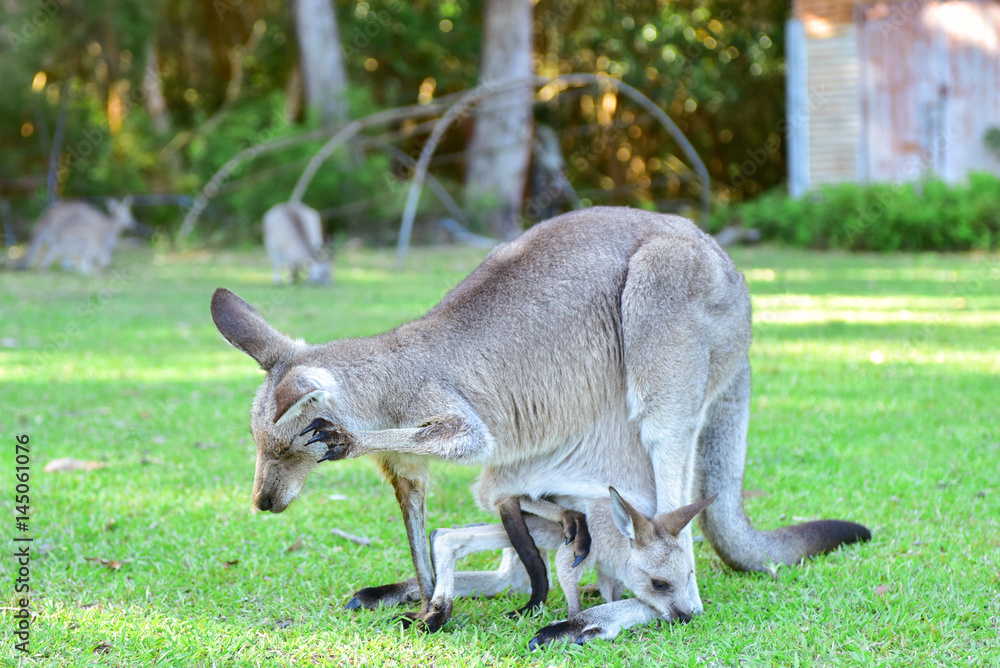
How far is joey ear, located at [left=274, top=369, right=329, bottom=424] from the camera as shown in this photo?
8.18 feet

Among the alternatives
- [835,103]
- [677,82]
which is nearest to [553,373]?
[835,103]

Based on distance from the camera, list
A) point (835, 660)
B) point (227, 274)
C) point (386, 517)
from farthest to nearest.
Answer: point (227, 274) → point (386, 517) → point (835, 660)

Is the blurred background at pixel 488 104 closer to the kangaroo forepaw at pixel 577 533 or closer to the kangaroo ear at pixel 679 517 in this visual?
the kangaroo forepaw at pixel 577 533

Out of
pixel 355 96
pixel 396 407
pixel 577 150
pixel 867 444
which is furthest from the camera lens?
pixel 577 150

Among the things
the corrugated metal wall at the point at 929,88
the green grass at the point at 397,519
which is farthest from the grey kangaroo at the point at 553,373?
the corrugated metal wall at the point at 929,88

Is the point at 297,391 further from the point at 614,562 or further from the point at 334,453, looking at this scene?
the point at 614,562

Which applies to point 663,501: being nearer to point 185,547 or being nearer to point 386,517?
point 386,517

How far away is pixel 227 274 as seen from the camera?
1276 centimetres

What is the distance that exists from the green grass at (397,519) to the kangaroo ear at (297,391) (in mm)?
669

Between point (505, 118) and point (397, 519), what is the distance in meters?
13.7

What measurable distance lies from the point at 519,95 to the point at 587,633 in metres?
14.8

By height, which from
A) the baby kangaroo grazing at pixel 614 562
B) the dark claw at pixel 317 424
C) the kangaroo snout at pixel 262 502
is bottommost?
the baby kangaroo grazing at pixel 614 562

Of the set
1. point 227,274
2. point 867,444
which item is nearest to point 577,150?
point 227,274

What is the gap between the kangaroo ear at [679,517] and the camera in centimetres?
281
